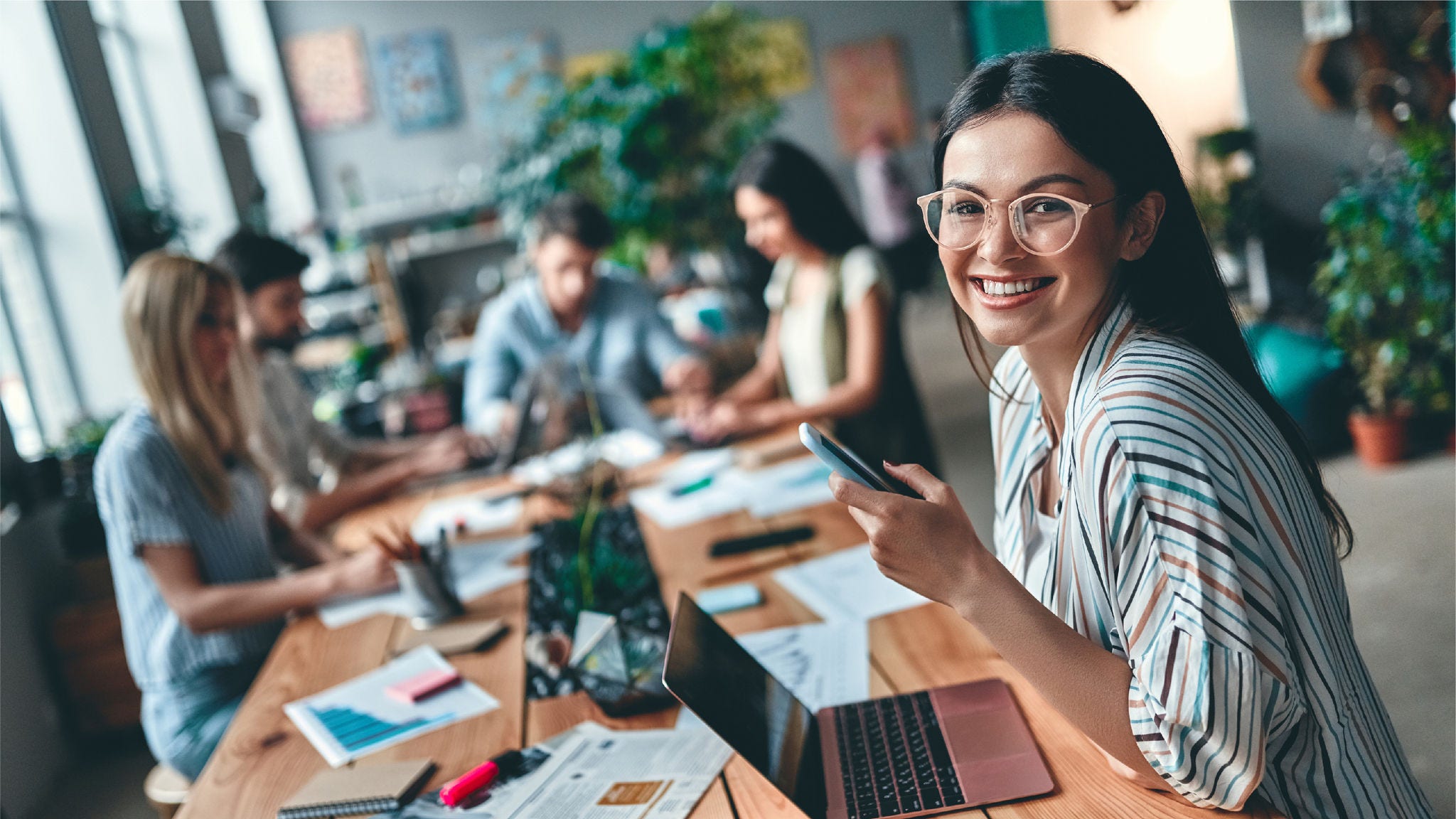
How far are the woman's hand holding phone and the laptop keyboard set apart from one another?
8.2 inches

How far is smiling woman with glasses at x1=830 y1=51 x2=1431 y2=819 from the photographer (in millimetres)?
820

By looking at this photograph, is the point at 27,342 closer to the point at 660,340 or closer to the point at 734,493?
the point at 660,340

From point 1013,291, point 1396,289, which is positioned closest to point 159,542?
point 1013,291

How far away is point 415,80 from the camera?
348 inches

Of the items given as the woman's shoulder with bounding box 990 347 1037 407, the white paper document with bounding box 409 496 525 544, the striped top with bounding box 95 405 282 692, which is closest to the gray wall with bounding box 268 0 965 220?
the white paper document with bounding box 409 496 525 544

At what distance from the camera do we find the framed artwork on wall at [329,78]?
8.62 meters

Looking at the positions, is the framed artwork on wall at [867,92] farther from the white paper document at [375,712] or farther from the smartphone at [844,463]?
the smartphone at [844,463]

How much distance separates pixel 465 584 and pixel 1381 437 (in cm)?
333

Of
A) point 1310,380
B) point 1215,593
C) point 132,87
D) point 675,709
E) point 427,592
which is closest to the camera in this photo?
point 1215,593

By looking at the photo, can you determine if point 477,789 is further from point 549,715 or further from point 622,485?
point 622,485

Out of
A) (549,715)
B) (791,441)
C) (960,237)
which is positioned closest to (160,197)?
(791,441)

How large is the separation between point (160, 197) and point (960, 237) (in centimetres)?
435

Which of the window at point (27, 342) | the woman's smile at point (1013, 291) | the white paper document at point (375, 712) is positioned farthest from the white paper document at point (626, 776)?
the window at point (27, 342)

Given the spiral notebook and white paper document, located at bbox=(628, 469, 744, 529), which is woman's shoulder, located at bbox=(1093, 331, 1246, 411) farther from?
white paper document, located at bbox=(628, 469, 744, 529)
